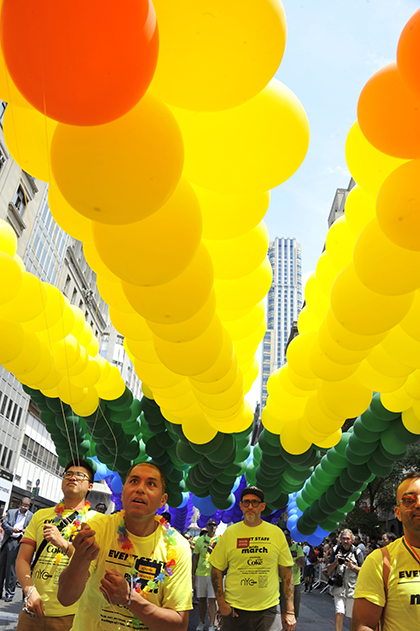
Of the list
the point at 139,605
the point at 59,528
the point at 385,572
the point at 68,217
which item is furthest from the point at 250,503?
the point at 68,217

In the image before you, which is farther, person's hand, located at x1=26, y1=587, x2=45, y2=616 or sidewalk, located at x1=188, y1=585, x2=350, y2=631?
sidewalk, located at x1=188, y1=585, x2=350, y2=631

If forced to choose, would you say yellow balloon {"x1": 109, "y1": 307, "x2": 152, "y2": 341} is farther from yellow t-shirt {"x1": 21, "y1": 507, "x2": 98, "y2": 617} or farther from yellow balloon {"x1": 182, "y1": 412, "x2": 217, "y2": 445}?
yellow t-shirt {"x1": 21, "y1": 507, "x2": 98, "y2": 617}

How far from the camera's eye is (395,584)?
233 cm

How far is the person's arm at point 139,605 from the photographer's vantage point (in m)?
2.11

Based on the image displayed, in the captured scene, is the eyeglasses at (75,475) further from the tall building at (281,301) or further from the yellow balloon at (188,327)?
the tall building at (281,301)

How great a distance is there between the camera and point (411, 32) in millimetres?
1703

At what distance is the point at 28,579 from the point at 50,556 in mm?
196

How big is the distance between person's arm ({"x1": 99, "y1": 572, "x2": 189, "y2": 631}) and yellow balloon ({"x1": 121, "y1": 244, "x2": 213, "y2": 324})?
1256mm

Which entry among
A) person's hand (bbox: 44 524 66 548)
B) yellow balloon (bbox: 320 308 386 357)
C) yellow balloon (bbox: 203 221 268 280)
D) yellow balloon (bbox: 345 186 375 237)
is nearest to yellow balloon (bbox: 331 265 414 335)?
yellow balloon (bbox: 320 308 386 357)

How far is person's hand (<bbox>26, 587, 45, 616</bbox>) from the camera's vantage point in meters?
3.21

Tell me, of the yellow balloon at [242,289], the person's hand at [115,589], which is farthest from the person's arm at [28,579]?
the yellow balloon at [242,289]

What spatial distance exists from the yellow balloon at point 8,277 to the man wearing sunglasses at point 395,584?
294 cm

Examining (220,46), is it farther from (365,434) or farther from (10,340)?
(365,434)

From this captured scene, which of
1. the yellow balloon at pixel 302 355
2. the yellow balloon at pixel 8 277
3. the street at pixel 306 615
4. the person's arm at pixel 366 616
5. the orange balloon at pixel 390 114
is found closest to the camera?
the orange balloon at pixel 390 114
